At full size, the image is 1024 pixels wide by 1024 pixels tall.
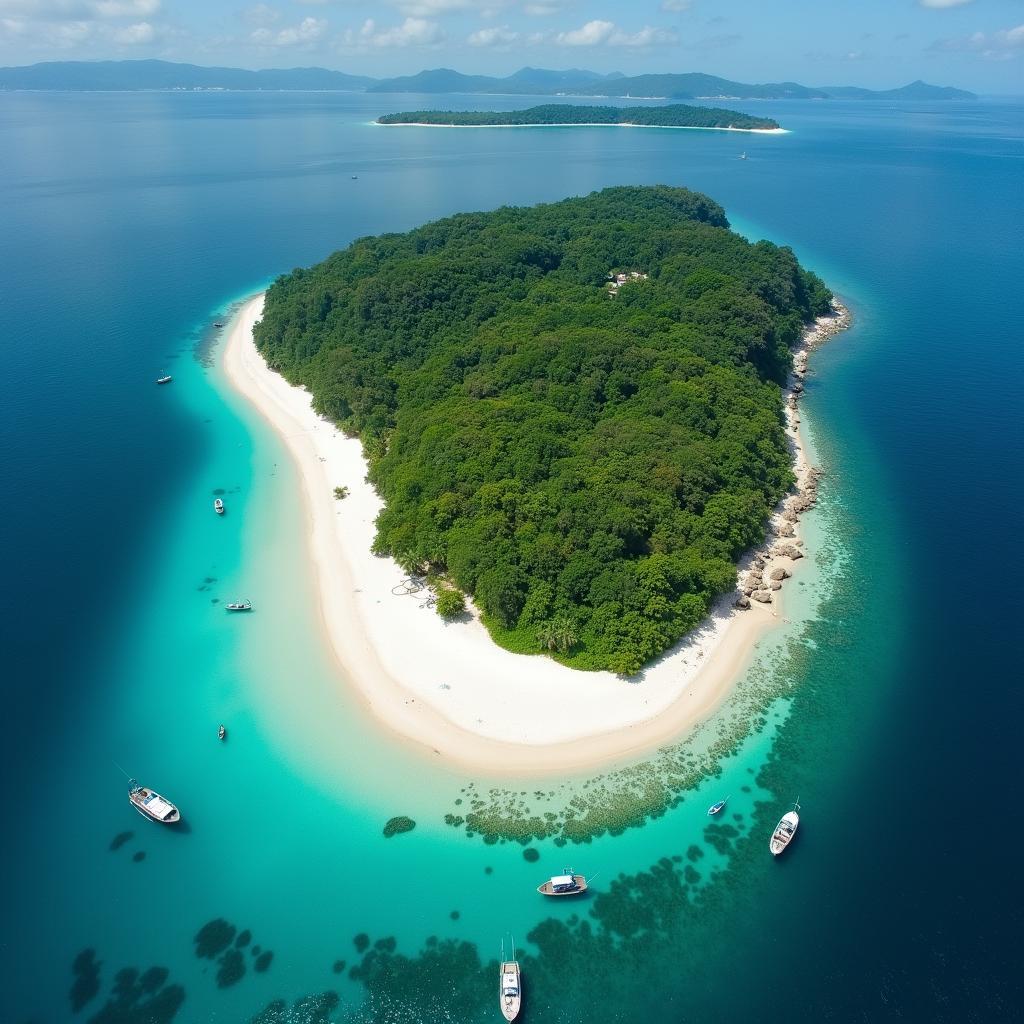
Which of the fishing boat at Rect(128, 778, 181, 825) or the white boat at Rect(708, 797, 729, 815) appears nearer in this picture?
the fishing boat at Rect(128, 778, 181, 825)

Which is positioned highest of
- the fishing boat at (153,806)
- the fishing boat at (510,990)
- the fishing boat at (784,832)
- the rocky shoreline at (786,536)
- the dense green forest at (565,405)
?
the dense green forest at (565,405)

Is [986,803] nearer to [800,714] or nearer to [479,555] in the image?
[800,714]

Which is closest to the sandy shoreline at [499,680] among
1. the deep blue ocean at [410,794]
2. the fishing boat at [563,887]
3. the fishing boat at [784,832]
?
the deep blue ocean at [410,794]

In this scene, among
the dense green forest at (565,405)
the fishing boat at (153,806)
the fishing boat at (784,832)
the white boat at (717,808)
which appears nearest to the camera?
the fishing boat at (784,832)

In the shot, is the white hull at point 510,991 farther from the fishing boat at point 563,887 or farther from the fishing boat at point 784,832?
the fishing boat at point 784,832

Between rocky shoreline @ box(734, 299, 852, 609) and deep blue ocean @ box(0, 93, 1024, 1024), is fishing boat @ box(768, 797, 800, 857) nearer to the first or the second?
deep blue ocean @ box(0, 93, 1024, 1024)

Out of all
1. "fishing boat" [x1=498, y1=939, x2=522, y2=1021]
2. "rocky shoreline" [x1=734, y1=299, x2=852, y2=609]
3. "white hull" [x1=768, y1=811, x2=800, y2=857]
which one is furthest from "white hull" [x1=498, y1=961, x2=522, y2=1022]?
"rocky shoreline" [x1=734, y1=299, x2=852, y2=609]

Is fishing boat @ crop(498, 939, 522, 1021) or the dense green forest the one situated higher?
the dense green forest
